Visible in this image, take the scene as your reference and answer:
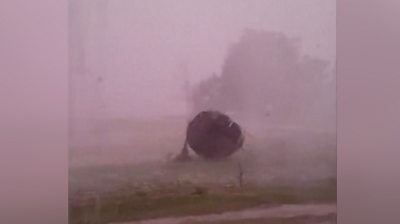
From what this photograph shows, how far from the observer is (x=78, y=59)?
3.51ft

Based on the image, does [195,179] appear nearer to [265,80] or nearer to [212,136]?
[212,136]

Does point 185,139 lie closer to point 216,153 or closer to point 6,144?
point 216,153

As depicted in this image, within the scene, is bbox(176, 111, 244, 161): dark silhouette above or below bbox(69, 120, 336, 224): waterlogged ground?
above

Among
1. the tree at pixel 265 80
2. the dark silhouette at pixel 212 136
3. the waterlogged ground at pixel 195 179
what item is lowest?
the waterlogged ground at pixel 195 179

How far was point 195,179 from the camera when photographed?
1.10 metres

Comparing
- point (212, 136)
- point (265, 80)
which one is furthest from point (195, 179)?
point (265, 80)

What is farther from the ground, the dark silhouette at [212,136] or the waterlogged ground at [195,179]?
the dark silhouette at [212,136]

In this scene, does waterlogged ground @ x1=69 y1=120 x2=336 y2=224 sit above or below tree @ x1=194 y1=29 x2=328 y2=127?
below

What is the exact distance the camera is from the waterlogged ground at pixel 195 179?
107 cm

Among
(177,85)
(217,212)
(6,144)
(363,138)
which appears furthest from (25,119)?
(363,138)

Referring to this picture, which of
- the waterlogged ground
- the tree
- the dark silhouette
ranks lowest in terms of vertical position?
the waterlogged ground

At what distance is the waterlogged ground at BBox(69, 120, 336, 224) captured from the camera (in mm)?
1072

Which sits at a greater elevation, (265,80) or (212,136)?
(265,80)

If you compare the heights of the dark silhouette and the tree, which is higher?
the tree
